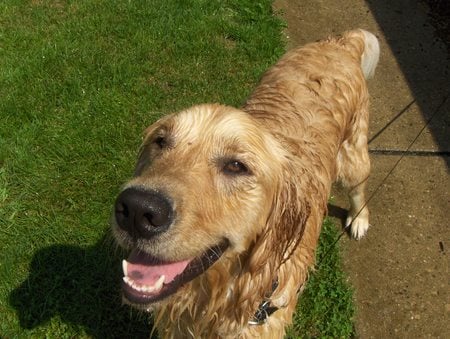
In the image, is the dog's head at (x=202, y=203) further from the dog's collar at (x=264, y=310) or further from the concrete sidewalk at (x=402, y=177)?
the concrete sidewalk at (x=402, y=177)

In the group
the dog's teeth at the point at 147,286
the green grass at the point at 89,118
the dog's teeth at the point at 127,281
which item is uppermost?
the dog's teeth at the point at 127,281

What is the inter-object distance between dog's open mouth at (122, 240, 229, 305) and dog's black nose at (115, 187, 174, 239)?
0.94 feet

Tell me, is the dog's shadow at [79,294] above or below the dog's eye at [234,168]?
below

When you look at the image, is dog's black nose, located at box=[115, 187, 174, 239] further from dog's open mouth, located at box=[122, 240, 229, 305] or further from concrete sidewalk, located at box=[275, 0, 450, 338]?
concrete sidewalk, located at box=[275, 0, 450, 338]

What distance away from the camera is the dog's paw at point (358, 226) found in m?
5.00

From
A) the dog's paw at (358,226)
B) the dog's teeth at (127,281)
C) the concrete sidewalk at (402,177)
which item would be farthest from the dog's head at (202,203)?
the dog's paw at (358,226)

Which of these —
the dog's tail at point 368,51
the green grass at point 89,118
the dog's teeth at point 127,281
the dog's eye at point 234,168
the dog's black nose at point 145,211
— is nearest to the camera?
the dog's black nose at point 145,211

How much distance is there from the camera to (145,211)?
2416mm

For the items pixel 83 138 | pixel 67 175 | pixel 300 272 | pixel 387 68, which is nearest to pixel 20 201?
pixel 67 175

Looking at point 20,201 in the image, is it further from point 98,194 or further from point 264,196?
point 264,196

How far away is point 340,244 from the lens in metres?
5.04

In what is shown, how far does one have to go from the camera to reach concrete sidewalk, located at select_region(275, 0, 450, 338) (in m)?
4.55

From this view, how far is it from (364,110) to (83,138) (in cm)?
292

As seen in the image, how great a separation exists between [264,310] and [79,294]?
74.5 inches
